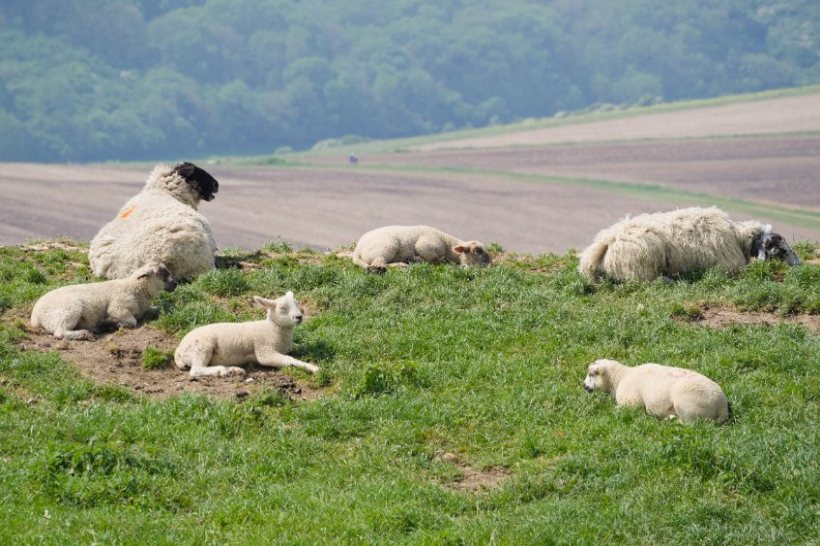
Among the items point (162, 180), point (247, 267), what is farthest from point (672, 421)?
point (162, 180)

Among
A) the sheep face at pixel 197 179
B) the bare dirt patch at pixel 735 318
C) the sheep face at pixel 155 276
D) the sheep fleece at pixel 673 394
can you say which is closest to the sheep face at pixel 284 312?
the sheep face at pixel 155 276

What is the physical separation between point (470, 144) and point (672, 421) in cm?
11445

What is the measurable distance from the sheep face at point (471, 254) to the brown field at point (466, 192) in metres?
41.3

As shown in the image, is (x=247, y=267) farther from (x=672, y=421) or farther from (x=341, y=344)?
(x=672, y=421)

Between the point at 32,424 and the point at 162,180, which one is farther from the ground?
the point at 162,180

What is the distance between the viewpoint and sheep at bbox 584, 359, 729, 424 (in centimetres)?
1047

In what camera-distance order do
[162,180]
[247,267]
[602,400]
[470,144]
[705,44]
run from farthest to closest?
1. [705,44]
2. [470,144]
3. [162,180]
4. [247,267]
5. [602,400]

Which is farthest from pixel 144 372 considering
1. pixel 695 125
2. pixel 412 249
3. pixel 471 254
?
pixel 695 125

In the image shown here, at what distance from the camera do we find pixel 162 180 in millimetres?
18672

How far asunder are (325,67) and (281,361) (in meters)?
164

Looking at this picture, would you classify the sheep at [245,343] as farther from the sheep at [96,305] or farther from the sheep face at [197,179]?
the sheep face at [197,179]

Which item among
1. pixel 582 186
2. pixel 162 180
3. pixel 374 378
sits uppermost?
pixel 162 180

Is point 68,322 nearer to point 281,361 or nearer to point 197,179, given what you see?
point 281,361

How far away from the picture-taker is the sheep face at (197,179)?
61.2ft
